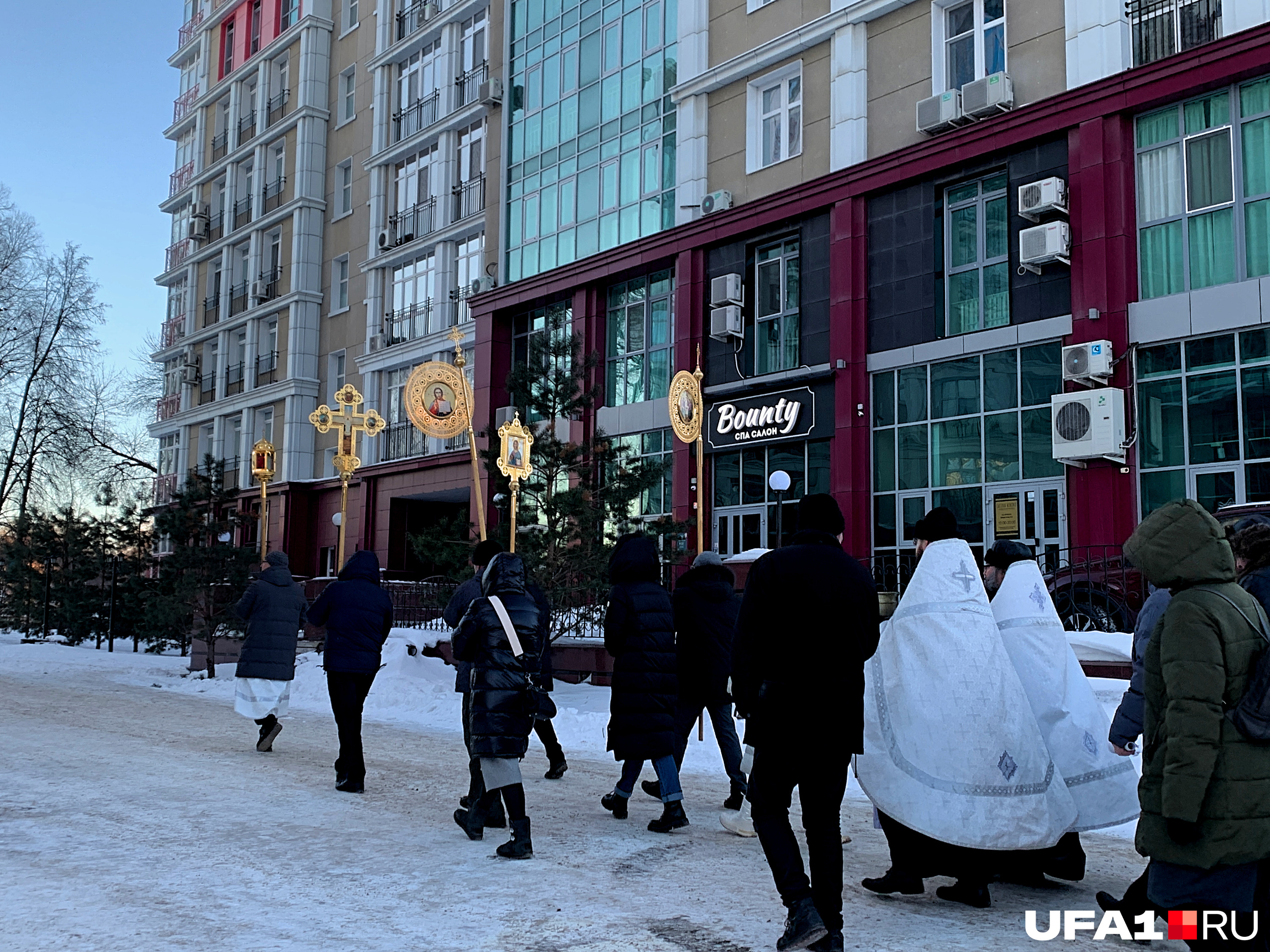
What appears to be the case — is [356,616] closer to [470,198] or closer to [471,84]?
[470,198]

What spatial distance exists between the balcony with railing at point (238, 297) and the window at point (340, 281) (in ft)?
18.7

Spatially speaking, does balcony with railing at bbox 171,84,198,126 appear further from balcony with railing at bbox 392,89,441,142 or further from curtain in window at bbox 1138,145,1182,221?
curtain in window at bbox 1138,145,1182,221

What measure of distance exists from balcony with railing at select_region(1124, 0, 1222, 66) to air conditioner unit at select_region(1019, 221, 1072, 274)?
2778 millimetres

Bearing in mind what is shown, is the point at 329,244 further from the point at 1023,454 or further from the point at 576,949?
the point at 576,949

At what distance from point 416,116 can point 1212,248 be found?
2606 centimetres

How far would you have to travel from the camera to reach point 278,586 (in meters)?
12.6

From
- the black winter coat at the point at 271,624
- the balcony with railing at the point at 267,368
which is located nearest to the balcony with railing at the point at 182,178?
the balcony with railing at the point at 267,368

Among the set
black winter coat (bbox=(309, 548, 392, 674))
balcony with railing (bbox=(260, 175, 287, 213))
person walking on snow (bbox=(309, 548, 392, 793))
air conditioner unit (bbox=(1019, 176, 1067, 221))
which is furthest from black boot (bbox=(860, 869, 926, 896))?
balcony with railing (bbox=(260, 175, 287, 213))

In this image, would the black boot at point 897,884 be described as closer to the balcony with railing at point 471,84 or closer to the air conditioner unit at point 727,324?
the air conditioner unit at point 727,324

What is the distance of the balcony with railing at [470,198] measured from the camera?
33969mm

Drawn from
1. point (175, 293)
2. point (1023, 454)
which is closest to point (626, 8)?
point (1023, 454)

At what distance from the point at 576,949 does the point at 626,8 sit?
1082 inches

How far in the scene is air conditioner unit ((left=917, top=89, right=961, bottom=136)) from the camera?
20.8 metres

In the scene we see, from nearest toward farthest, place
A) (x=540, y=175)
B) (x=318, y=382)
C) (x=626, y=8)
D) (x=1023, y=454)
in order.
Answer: (x=1023, y=454)
(x=626, y=8)
(x=540, y=175)
(x=318, y=382)
